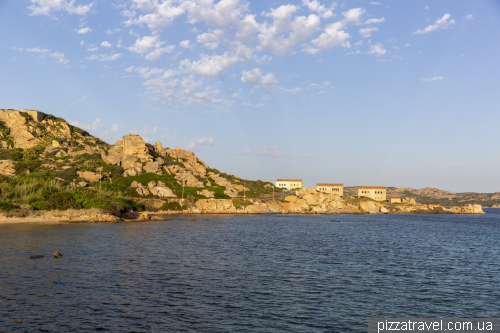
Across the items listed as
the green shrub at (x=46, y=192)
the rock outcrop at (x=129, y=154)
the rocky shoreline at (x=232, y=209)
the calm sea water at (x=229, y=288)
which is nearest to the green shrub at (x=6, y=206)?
the rocky shoreline at (x=232, y=209)

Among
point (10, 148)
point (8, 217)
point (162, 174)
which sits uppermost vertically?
point (10, 148)

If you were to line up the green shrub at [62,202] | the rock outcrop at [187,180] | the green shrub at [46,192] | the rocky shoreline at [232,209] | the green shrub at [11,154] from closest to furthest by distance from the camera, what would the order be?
the rocky shoreline at [232,209], the green shrub at [62,202], the green shrub at [46,192], the green shrub at [11,154], the rock outcrop at [187,180]

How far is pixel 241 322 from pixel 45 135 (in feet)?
688

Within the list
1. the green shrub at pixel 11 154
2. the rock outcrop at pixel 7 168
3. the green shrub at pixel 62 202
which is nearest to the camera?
the green shrub at pixel 62 202

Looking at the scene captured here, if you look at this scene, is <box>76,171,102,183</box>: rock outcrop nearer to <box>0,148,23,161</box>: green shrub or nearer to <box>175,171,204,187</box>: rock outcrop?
<box>0,148,23,161</box>: green shrub

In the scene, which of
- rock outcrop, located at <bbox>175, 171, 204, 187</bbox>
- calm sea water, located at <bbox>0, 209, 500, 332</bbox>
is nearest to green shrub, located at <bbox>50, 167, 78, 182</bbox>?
rock outcrop, located at <bbox>175, 171, 204, 187</bbox>

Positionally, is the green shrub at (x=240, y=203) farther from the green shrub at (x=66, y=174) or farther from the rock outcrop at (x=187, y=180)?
the green shrub at (x=66, y=174)

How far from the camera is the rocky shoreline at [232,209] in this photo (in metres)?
85.6

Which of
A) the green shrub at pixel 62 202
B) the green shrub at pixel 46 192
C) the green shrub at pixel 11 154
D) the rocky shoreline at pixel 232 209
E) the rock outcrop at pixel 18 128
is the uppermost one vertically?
the rock outcrop at pixel 18 128

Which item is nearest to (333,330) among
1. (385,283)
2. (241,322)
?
(241,322)

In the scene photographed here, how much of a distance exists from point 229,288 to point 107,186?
120 m

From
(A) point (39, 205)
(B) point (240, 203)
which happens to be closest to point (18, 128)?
(A) point (39, 205)

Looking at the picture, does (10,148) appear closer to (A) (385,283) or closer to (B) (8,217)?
(B) (8,217)

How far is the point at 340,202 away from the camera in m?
181
